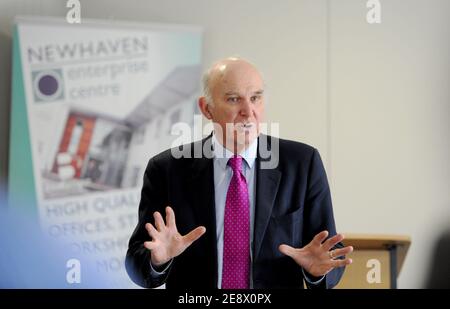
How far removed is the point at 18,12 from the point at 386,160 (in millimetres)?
1099

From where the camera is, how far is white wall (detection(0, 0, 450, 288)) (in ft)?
6.49

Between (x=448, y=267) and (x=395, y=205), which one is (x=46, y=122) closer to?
(x=395, y=205)

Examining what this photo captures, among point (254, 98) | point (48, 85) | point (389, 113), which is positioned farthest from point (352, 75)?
point (48, 85)

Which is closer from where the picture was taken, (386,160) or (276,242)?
(276,242)

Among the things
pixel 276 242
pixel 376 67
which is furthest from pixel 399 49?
pixel 276 242

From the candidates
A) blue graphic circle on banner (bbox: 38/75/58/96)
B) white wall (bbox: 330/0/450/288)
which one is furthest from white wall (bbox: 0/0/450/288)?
blue graphic circle on banner (bbox: 38/75/58/96)

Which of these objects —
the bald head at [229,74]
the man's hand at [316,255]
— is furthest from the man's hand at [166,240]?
the bald head at [229,74]

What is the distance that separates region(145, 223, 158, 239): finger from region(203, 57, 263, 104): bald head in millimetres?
345

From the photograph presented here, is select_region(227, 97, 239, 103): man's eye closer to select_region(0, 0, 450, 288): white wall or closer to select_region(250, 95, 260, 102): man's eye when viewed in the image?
select_region(250, 95, 260, 102): man's eye

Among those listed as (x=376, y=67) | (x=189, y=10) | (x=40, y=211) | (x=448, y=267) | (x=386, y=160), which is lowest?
(x=448, y=267)

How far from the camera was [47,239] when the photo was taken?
6.81ft

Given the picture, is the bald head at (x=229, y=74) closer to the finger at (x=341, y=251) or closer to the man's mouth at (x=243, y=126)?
the man's mouth at (x=243, y=126)

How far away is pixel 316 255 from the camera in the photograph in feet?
4.95
